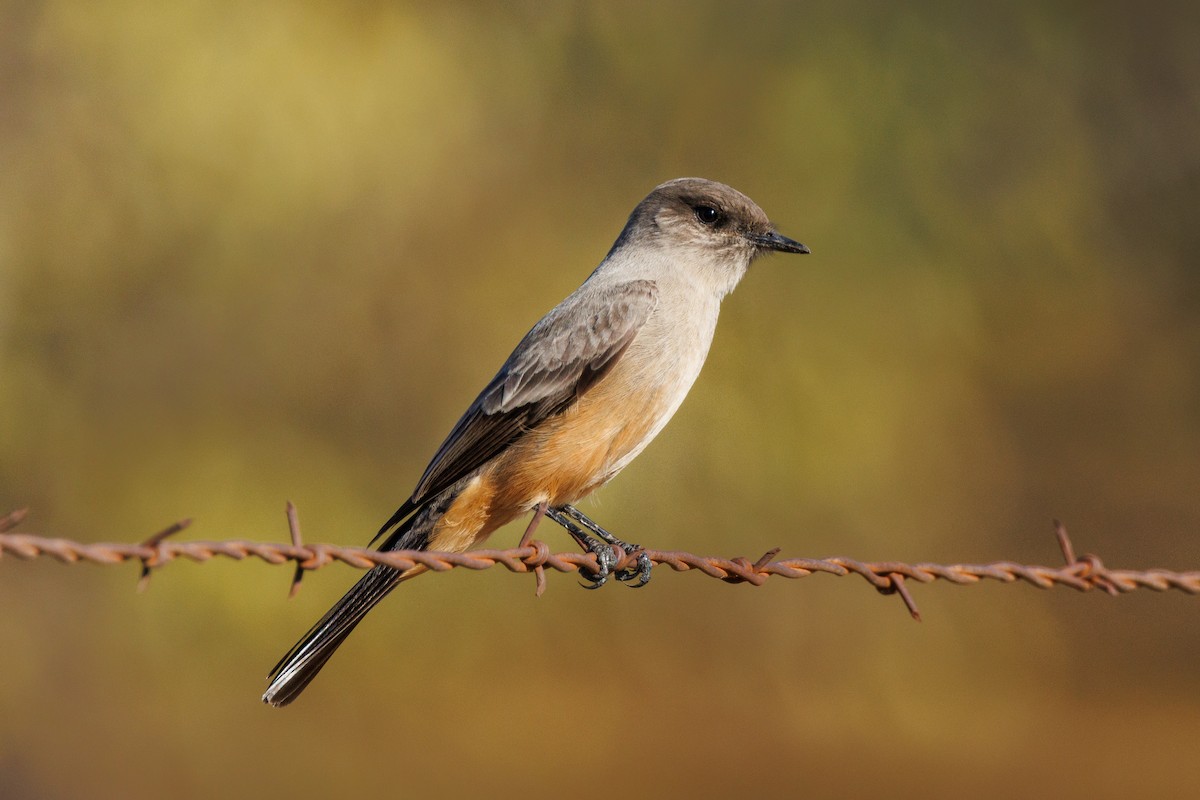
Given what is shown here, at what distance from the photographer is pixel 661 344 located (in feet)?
17.3

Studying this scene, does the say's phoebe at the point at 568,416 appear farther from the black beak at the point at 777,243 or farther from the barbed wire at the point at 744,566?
the barbed wire at the point at 744,566

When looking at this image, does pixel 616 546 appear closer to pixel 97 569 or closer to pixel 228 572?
pixel 228 572

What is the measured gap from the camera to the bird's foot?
4.48 m

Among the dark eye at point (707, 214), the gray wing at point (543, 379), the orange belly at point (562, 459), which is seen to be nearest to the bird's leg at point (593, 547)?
the orange belly at point (562, 459)

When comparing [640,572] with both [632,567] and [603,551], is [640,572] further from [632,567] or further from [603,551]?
[603,551]

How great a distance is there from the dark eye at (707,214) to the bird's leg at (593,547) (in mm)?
1650

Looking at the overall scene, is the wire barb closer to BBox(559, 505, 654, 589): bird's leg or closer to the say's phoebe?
BBox(559, 505, 654, 589): bird's leg

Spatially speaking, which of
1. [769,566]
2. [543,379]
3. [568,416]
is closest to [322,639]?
[568,416]

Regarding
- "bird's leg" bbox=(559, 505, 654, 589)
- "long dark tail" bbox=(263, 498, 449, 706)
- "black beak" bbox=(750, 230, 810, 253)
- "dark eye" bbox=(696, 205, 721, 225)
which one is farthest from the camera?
"dark eye" bbox=(696, 205, 721, 225)

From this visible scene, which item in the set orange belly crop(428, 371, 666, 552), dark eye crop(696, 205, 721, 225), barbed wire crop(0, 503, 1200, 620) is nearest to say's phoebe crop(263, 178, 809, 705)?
orange belly crop(428, 371, 666, 552)

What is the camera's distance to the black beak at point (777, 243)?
5949 mm

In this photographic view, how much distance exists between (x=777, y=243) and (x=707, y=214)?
1.30 ft

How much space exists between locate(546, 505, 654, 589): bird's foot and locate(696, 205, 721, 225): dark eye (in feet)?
5.34

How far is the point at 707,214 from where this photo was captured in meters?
6.11
